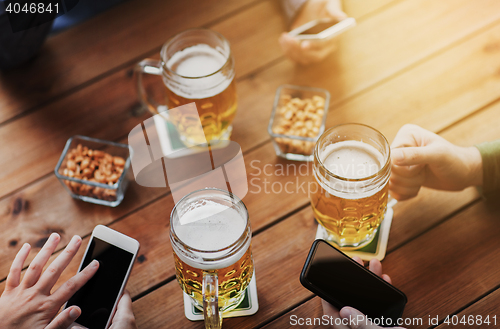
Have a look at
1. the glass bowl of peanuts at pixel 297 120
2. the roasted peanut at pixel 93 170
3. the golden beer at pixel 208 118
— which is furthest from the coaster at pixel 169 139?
the glass bowl of peanuts at pixel 297 120

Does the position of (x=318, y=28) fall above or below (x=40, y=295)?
above

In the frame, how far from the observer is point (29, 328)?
86 centimetres

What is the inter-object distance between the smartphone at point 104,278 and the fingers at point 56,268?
3 cm

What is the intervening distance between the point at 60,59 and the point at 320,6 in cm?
76

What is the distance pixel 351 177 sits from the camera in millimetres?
870

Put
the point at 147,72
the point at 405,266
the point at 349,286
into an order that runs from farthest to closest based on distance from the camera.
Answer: the point at 147,72
the point at 405,266
the point at 349,286

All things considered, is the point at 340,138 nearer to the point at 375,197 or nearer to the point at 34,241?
the point at 375,197

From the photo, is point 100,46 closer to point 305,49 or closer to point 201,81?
point 201,81

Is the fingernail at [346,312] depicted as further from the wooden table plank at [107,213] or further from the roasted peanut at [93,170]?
the roasted peanut at [93,170]

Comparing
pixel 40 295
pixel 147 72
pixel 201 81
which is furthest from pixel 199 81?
pixel 40 295

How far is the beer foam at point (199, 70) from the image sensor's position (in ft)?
3.32

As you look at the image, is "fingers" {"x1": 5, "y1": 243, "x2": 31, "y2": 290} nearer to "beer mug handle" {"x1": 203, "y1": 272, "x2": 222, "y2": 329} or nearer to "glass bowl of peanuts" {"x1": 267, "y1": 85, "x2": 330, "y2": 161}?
"beer mug handle" {"x1": 203, "y1": 272, "x2": 222, "y2": 329}

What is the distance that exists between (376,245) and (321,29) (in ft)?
2.01

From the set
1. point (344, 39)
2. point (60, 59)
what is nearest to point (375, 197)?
point (344, 39)
